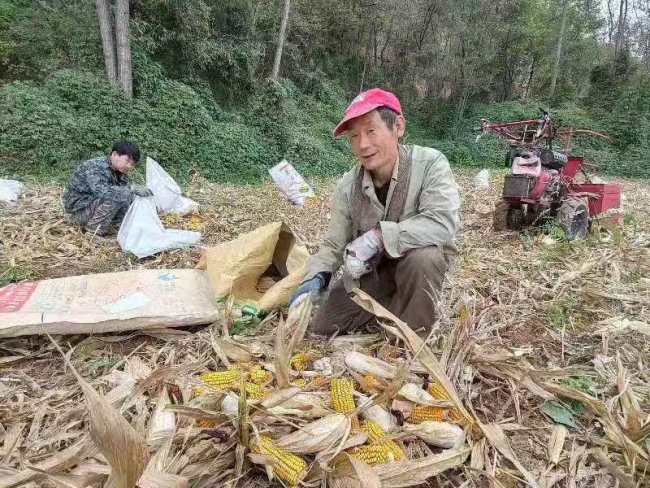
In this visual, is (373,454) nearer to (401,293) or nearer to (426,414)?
(426,414)

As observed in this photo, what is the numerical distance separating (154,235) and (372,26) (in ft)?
54.6

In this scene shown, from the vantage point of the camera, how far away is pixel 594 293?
2703 millimetres

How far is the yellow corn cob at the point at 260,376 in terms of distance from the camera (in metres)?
1.80

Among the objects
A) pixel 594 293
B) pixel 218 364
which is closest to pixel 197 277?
pixel 218 364

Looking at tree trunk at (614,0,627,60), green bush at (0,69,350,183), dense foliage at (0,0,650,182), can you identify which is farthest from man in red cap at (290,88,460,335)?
tree trunk at (614,0,627,60)

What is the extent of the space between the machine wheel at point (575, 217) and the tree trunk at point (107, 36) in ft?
31.2

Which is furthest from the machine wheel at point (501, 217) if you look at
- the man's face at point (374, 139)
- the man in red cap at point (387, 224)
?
the man's face at point (374, 139)

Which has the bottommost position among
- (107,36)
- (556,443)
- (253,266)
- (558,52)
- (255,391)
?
(556,443)

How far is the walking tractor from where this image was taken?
4297 mm

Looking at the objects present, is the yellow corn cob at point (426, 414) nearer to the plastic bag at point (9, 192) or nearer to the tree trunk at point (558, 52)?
the plastic bag at point (9, 192)

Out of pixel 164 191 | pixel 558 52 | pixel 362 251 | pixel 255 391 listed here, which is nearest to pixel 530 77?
pixel 558 52

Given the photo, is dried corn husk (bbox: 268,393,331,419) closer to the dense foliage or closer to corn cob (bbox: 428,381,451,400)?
corn cob (bbox: 428,381,451,400)

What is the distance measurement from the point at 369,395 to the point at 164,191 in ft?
12.8

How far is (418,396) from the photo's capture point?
5.35ft
